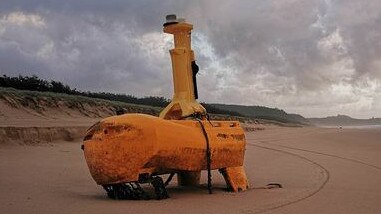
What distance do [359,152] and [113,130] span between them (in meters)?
8.68

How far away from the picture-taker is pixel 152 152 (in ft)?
16.0

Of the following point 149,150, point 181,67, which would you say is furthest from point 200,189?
point 181,67

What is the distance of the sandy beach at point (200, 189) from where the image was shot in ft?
14.9

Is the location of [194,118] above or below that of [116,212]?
above

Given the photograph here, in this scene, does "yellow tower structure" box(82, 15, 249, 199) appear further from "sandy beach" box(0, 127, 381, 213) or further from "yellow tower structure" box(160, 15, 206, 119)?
"yellow tower structure" box(160, 15, 206, 119)

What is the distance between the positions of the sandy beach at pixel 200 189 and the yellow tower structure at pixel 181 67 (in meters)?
1.10

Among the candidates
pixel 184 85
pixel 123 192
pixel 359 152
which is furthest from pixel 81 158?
pixel 359 152

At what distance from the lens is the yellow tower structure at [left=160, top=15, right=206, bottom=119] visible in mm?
6574

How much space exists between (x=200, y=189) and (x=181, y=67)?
168 centimetres

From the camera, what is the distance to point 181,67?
22.1 feet

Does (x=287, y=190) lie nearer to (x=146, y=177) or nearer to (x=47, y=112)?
(x=146, y=177)

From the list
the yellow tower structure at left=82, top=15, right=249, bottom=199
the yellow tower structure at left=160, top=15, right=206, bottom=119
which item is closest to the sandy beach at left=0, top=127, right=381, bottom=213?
the yellow tower structure at left=82, top=15, right=249, bottom=199

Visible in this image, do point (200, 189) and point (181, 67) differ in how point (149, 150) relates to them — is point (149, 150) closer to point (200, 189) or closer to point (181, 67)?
point (200, 189)

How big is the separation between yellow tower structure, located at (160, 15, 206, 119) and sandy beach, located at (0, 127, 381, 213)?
1.10 meters
